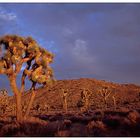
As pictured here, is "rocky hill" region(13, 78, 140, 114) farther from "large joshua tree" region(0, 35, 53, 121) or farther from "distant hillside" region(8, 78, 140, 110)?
"large joshua tree" region(0, 35, 53, 121)

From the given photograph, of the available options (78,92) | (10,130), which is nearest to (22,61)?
(10,130)

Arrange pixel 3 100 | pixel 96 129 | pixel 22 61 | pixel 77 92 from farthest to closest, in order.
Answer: pixel 77 92, pixel 3 100, pixel 22 61, pixel 96 129

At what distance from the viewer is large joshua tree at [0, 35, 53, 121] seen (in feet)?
60.3

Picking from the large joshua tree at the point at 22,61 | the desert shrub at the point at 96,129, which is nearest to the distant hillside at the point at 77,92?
the large joshua tree at the point at 22,61

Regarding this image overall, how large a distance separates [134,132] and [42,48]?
8.89 metres

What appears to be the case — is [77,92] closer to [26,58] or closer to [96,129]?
[26,58]

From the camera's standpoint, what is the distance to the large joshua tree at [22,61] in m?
18.4

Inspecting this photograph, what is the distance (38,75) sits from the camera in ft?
62.4

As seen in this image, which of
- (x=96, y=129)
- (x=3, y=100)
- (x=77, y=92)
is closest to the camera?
(x=96, y=129)

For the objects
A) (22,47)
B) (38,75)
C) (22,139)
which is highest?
(22,47)

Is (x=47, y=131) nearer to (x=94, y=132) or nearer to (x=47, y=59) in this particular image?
(x=94, y=132)

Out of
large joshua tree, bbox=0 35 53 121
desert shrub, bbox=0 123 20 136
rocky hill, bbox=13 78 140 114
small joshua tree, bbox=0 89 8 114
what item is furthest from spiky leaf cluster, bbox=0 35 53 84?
rocky hill, bbox=13 78 140 114

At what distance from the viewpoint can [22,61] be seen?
61.1ft

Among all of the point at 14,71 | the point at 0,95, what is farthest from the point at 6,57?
the point at 0,95
